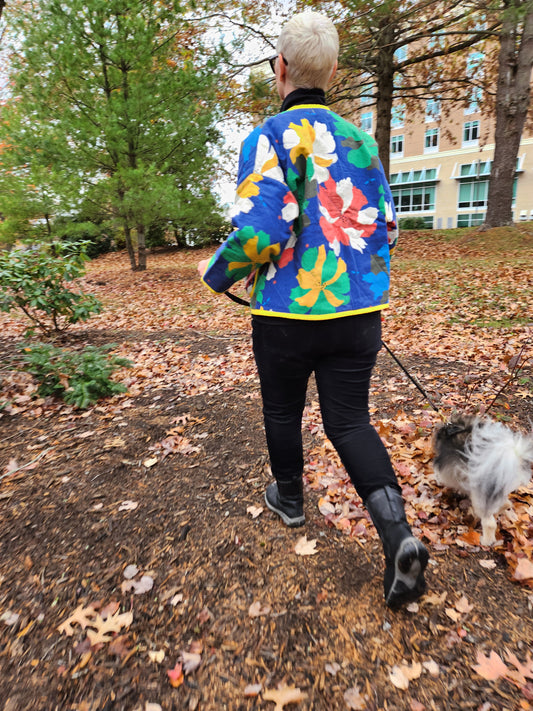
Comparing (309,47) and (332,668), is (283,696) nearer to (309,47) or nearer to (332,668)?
(332,668)

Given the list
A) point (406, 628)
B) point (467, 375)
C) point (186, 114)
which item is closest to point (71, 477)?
point (406, 628)

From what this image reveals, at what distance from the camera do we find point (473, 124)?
35625 mm

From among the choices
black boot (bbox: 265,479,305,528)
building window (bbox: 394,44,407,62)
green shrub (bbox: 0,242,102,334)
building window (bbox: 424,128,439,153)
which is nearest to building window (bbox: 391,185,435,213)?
building window (bbox: 424,128,439,153)

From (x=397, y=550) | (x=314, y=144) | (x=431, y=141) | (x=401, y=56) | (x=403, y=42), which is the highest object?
(x=401, y=56)

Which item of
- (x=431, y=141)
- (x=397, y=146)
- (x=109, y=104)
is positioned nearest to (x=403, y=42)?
(x=109, y=104)

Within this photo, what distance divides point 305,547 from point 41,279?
4708mm

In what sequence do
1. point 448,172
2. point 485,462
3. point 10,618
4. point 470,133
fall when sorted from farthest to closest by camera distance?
point 448,172
point 470,133
point 485,462
point 10,618

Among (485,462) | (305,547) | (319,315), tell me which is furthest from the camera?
(305,547)

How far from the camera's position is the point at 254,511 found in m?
2.43

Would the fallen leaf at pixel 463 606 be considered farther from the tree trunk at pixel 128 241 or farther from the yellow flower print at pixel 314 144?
the tree trunk at pixel 128 241

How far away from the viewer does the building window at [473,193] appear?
35.9 m

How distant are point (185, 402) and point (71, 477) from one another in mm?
1374

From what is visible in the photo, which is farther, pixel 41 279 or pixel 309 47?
pixel 41 279

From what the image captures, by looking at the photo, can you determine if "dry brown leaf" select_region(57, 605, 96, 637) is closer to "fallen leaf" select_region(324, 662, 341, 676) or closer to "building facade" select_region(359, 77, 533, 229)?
"fallen leaf" select_region(324, 662, 341, 676)
